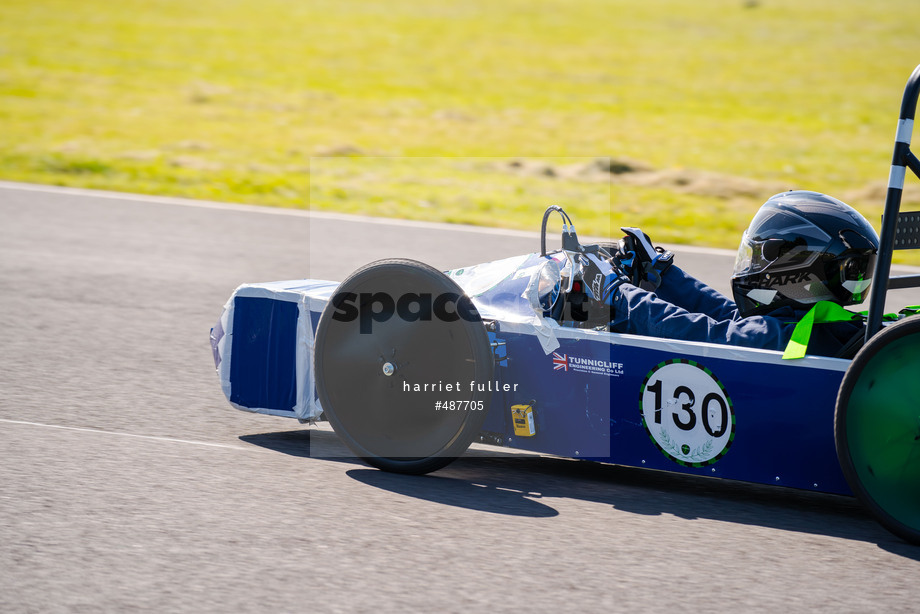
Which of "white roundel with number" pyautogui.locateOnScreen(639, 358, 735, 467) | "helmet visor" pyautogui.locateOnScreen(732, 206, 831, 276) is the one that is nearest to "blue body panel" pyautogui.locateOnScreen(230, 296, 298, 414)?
"white roundel with number" pyautogui.locateOnScreen(639, 358, 735, 467)

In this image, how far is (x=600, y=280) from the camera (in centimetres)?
427

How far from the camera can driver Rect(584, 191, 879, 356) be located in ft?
12.9

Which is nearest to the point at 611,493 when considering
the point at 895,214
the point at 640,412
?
the point at 640,412

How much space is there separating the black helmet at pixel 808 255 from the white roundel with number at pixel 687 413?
0.46 meters

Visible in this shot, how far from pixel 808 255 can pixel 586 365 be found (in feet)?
2.89

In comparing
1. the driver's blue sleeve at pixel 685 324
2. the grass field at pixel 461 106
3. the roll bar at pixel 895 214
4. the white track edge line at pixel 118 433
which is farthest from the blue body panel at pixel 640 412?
the grass field at pixel 461 106

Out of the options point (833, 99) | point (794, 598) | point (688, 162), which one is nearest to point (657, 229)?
point (688, 162)

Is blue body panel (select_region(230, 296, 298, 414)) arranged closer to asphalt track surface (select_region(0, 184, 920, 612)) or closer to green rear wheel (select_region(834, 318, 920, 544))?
asphalt track surface (select_region(0, 184, 920, 612))

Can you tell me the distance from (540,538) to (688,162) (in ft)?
35.5

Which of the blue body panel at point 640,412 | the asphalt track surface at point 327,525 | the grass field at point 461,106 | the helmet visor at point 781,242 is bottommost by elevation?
the asphalt track surface at point 327,525

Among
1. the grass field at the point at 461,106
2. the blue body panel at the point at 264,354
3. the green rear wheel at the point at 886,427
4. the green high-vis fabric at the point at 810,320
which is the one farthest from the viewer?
the grass field at the point at 461,106

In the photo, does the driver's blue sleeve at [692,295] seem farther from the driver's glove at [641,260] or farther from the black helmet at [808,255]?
the black helmet at [808,255]

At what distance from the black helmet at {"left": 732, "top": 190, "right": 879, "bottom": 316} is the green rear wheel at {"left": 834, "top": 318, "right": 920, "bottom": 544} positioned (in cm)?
52

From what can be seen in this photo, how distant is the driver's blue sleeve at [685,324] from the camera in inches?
154
